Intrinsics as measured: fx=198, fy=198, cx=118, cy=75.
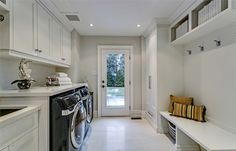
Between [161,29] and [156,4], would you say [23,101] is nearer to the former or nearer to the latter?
[156,4]

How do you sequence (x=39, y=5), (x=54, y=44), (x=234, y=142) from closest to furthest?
(x=234, y=142) → (x=39, y=5) → (x=54, y=44)

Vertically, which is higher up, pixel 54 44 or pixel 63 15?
pixel 63 15

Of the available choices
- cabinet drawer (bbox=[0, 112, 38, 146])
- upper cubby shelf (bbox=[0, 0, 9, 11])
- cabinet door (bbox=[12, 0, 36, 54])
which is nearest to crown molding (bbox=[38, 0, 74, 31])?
cabinet door (bbox=[12, 0, 36, 54])

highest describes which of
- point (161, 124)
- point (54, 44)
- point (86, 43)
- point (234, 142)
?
point (86, 43)

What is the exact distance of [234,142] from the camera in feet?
7.24

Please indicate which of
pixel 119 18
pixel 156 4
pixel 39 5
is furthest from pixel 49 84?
pixel 156 4

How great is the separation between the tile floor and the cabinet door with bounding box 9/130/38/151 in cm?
154

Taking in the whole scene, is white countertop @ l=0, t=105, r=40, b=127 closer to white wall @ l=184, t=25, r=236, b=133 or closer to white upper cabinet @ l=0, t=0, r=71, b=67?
white upper cabinet @ l=0, t=0, r=71, b=67

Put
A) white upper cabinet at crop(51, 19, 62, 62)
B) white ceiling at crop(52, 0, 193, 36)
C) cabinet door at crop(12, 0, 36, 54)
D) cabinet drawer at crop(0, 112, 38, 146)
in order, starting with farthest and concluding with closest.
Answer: white upper cabinet at crop(51, 19, 62, 62)
white ceiling at crop(52, 0, 193, 36)
cabinet door at crop(12, 0, 36, 54)
cabinet drawer at crop(0, 112, 38, 146)

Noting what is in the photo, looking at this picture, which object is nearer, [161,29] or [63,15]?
[63,15]

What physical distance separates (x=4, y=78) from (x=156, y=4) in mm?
2507

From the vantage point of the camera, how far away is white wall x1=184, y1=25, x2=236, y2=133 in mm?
2531

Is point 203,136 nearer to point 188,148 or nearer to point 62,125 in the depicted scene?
point 188,148

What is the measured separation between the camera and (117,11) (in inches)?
142
